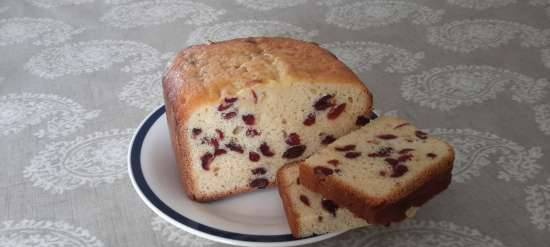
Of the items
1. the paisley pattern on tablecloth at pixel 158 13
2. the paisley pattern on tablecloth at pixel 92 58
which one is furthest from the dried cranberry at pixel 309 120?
the paisley pattern on tablecloth at pixel 158 13

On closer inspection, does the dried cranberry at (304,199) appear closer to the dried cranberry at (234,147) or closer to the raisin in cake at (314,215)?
the raisin in cake at (314,215)

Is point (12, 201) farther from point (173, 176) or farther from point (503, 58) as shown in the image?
point (503, 58)

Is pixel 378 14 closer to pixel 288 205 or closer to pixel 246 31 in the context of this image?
pixel 246 31

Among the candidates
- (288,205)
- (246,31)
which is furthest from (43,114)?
(288,205)

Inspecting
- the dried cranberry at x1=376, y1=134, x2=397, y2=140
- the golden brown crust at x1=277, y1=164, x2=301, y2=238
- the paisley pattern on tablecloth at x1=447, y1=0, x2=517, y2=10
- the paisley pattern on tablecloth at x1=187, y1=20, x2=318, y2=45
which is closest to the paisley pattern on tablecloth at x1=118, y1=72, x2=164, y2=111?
the paisley pattern on tablecloth at x1=187, y1=20, x2=318, y2=45

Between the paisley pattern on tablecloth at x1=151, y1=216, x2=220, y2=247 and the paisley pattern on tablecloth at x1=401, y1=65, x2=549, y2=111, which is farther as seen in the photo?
the paisley pattern on tablecloth at x1=401, y1=65, x2=549, y2=111

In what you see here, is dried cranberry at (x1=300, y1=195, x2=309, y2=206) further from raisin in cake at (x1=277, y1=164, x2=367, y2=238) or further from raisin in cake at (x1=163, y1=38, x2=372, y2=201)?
raisin in cake at (x1=163, y1=38, x2=372, y2=201)

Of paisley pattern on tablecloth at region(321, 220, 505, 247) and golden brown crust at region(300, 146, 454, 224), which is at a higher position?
golden brown crust at region(300, 146, 454, 224)

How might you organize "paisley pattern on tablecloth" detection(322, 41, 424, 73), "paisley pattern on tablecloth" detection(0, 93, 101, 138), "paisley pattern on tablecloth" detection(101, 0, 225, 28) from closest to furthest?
1. "paisley pattern on tablecloth" detection(0, 93, 101, 138)
2. "paisley pattern on tablecloth" detection(322, 41, 424, 73)
3. "paisley pattern on tablecloth" detection(101, 0, 225, 28)
